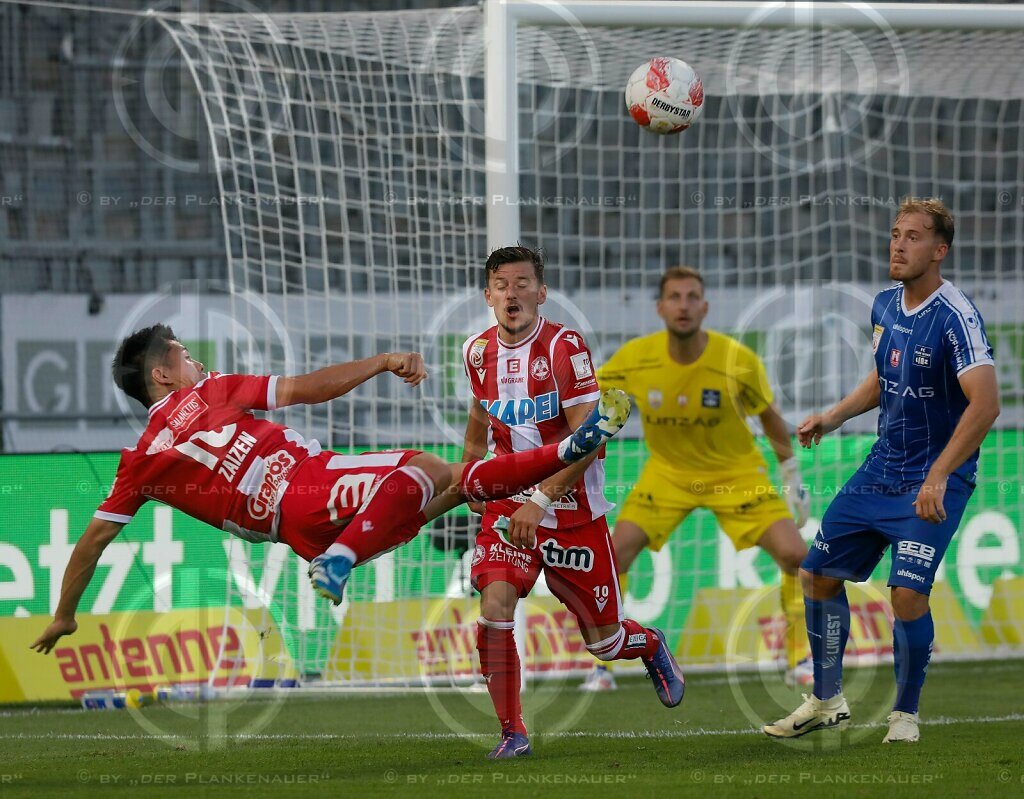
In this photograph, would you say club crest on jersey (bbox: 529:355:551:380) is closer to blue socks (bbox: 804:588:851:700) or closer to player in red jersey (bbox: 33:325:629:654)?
player in red jersey (bbox: 33:325:629:654)

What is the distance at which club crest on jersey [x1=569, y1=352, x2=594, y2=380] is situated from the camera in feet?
17.1

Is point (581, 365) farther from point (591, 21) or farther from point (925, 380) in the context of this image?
point (591, 21)

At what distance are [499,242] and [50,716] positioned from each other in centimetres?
342

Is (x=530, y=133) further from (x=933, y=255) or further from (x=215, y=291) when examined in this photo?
(x=933, y=255)

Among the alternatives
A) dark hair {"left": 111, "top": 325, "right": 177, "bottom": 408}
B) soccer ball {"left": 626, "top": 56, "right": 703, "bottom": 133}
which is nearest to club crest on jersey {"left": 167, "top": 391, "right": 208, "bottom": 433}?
dark hair {"left": 111, "top": 325, "right": 177, "bottom": 408}

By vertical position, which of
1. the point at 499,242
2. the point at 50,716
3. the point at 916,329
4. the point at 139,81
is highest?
the point at 139,81

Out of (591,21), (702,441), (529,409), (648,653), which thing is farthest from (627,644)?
(591,21)

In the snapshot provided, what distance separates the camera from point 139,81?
13.3 metres

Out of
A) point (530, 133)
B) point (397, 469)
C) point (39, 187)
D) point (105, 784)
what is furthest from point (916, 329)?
point (39, 187)

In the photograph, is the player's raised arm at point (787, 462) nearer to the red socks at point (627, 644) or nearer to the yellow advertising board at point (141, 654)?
the red socks at point (627, 644)

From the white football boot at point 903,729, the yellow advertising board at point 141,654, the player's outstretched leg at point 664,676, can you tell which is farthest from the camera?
the yellow advertising board at point 141,654

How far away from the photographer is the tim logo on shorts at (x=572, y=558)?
17.3 ft

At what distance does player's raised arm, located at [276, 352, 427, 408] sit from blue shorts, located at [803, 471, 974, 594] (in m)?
1.83

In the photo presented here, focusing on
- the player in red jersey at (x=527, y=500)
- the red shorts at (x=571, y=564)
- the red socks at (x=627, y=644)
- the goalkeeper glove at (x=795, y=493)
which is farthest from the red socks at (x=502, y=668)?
the goalkeeper glove at (x=795, y=493)
